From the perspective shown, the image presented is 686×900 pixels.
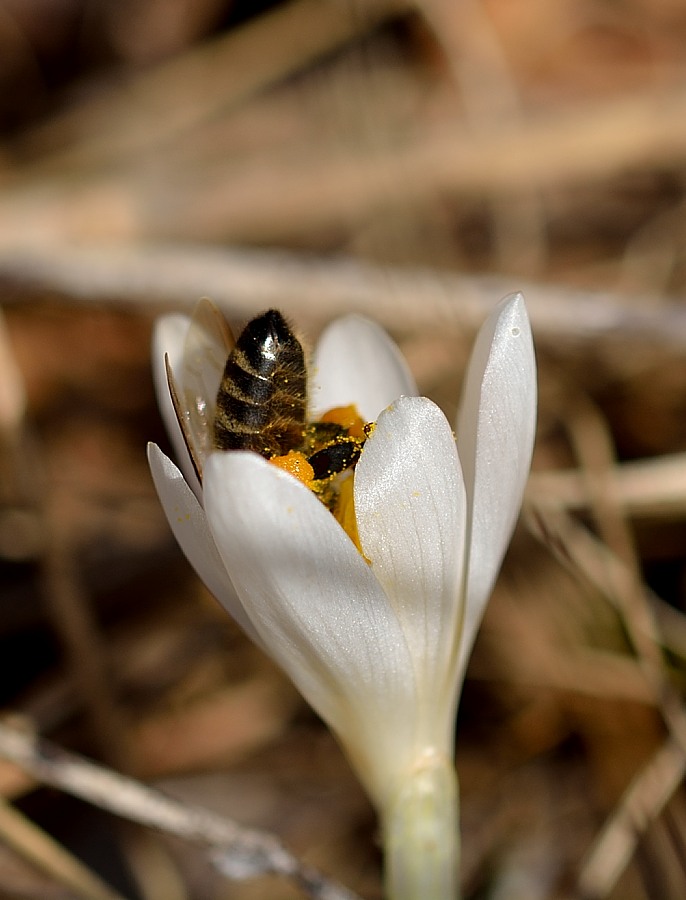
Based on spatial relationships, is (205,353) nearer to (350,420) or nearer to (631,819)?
(350,420)

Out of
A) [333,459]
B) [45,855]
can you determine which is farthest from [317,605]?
[45,855]

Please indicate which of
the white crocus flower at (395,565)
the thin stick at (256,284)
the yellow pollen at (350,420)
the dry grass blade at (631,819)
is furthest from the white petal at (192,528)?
the thin stick at (256,284)

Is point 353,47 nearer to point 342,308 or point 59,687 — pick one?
point 342,308

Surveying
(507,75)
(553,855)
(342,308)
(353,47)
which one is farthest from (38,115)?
(553,855)

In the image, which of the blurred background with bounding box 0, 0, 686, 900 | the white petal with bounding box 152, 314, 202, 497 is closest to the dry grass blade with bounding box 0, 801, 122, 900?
the blurred background with bounding box 0, 0, 686, 900

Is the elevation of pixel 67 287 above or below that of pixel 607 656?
above

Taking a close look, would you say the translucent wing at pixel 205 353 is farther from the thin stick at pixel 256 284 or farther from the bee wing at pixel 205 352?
the thin stick at pixel 256 284

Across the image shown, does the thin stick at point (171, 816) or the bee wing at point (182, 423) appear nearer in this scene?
the bee wing at point (182, 423)
